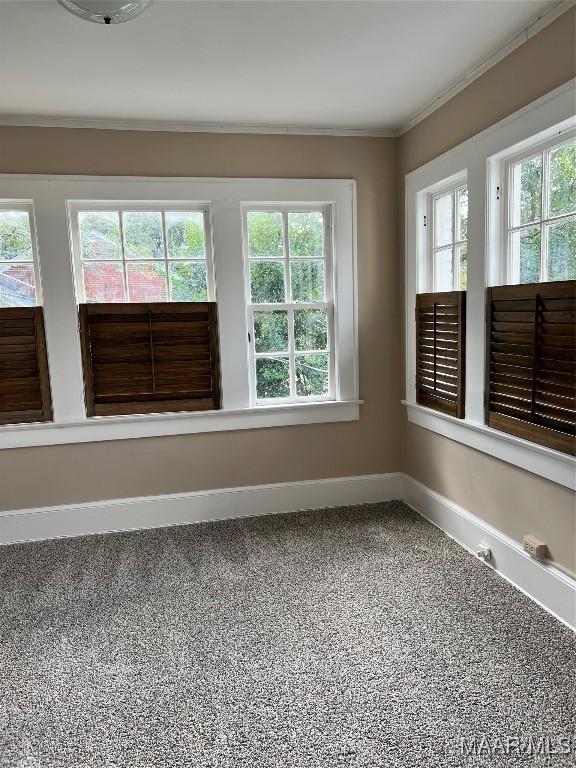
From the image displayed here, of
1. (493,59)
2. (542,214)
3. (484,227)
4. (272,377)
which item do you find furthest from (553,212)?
(272,377)

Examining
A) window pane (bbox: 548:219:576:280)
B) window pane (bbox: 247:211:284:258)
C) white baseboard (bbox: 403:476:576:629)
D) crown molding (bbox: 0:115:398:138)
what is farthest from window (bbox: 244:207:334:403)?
window pane (bbox: 548:219:576:280)

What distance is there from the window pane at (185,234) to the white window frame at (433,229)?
145cm

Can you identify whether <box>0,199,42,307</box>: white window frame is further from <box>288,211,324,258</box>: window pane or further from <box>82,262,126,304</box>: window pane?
<box>288,211,324,258</box>: window pane

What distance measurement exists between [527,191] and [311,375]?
5.76 feet

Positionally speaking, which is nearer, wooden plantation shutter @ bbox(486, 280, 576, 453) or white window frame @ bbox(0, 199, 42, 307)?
wooden plantation shutter @ bbox(486, 280, 576, 453)

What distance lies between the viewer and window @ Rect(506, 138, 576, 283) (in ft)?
7.20

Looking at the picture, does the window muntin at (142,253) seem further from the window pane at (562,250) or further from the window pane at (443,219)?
the window pane at (562,250)

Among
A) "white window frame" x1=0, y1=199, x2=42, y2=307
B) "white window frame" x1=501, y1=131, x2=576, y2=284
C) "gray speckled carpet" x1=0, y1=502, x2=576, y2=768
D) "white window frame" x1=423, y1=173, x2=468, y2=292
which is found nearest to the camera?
"gray speckled carpet" x1=0, y1=502, x2=576, y2=768

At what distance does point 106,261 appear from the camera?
3.27 metres

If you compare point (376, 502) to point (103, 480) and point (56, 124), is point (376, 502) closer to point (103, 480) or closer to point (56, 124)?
point (103, 480)

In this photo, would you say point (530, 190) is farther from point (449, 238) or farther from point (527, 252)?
point (449, 238)

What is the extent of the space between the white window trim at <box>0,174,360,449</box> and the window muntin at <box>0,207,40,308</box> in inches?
3.7

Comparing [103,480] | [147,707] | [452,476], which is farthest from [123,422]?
[452,476]

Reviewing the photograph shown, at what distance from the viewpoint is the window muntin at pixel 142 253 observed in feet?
10.7
